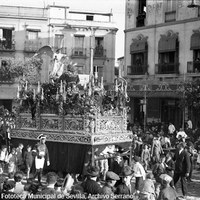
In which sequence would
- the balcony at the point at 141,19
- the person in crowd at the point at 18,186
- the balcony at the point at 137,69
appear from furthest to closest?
the balcony at the point at 141,19 < the balcony at the point at 137,69 < the person in crowd at the point at 18,186

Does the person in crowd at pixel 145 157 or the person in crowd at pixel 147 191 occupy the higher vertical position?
the person in crowd at pixel 147 191

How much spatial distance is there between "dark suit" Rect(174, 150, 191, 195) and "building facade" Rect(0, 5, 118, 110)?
24.7 meters

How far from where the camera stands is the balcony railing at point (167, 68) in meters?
30.8

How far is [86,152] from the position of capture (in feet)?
49.1

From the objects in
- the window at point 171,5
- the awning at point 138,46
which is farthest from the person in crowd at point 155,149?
the window at point 171,5

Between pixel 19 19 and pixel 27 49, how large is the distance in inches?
104

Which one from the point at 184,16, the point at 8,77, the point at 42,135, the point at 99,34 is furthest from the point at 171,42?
the point at 42,135

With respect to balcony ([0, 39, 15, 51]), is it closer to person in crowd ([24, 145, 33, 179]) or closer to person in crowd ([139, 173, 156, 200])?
person in crowd ([24, 145, 33, 179])

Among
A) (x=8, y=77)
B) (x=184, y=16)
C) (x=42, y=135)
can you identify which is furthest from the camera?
(x=8, y=77)

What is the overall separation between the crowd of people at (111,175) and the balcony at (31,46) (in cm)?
1921

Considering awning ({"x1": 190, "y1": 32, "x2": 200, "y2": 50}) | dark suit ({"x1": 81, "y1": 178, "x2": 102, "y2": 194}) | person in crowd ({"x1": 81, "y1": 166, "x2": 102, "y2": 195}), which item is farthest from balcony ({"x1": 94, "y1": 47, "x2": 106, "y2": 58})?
dark suit ({"x1": 81, "y1": 178, "x2": 102, "y2": 194})

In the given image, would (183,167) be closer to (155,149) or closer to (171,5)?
(155,149)

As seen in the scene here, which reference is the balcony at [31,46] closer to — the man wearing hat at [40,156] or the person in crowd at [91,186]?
the man wearing hat at [40,156]

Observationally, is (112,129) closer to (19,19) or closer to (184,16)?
(184,16)
